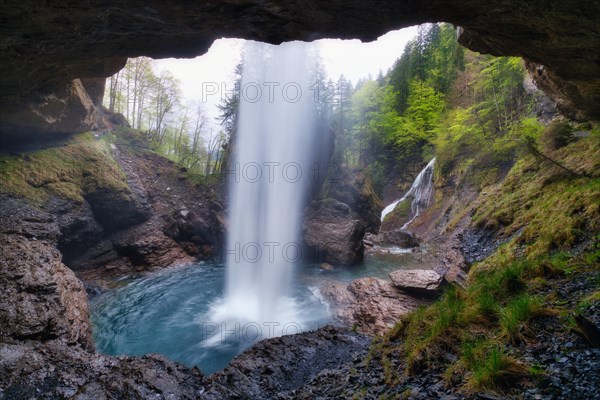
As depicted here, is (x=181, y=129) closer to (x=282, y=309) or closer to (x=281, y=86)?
(x=281, y=86)

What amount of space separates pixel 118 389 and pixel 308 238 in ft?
49.1

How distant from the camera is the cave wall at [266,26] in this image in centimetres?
439

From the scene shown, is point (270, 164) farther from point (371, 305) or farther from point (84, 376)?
point (84, 376)

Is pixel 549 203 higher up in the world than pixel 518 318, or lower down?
higher up

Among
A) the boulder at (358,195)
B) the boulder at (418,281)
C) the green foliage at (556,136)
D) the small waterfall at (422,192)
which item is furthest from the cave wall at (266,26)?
the small waterfall at (422,192)

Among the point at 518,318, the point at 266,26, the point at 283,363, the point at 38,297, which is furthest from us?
the point at 38,297

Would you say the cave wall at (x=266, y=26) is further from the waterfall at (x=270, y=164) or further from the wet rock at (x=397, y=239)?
the wet rock at (x=397, y=239)

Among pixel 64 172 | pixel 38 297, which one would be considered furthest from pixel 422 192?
pixel 38 297

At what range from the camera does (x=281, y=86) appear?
25328 mm

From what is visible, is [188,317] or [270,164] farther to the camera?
[270,164]

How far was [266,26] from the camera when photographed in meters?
5.20

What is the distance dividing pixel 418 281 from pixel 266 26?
899 cm

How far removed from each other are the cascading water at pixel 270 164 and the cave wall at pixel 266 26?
1179cm

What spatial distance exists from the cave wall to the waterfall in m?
11.9
